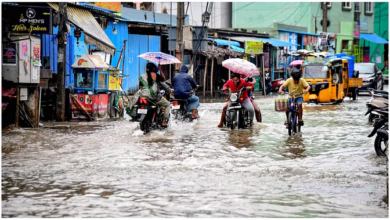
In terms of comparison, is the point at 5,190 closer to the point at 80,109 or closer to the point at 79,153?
the point at 79,153

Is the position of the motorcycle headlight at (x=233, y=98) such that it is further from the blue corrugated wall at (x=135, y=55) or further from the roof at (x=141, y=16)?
the roof at (x=141, y=16)

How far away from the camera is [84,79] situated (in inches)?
698

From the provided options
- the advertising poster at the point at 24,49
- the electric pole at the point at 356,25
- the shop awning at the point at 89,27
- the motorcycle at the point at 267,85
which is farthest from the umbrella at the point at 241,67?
the electric pole at the point at 356,25

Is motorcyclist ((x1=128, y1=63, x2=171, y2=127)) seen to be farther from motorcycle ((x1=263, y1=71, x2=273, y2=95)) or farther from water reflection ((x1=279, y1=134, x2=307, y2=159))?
motorcycle ((x1=263, y1=71, x2=273, y2=95))

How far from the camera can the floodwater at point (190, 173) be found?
6691mm

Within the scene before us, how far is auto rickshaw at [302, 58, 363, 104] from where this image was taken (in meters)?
25.9

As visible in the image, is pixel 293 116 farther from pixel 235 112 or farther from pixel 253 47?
pixel 253 47

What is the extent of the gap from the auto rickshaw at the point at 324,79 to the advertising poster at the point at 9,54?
13644 mm

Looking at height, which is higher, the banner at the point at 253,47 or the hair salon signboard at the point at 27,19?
the banner at the point at 253,47

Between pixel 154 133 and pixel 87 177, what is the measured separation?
5.61m

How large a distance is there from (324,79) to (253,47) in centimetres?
1030

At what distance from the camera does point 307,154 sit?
1105cm

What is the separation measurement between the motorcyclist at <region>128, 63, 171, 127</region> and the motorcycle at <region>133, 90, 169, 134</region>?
0.08 meters

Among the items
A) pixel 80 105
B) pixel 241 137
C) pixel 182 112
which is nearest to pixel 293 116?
pixel 241 137
